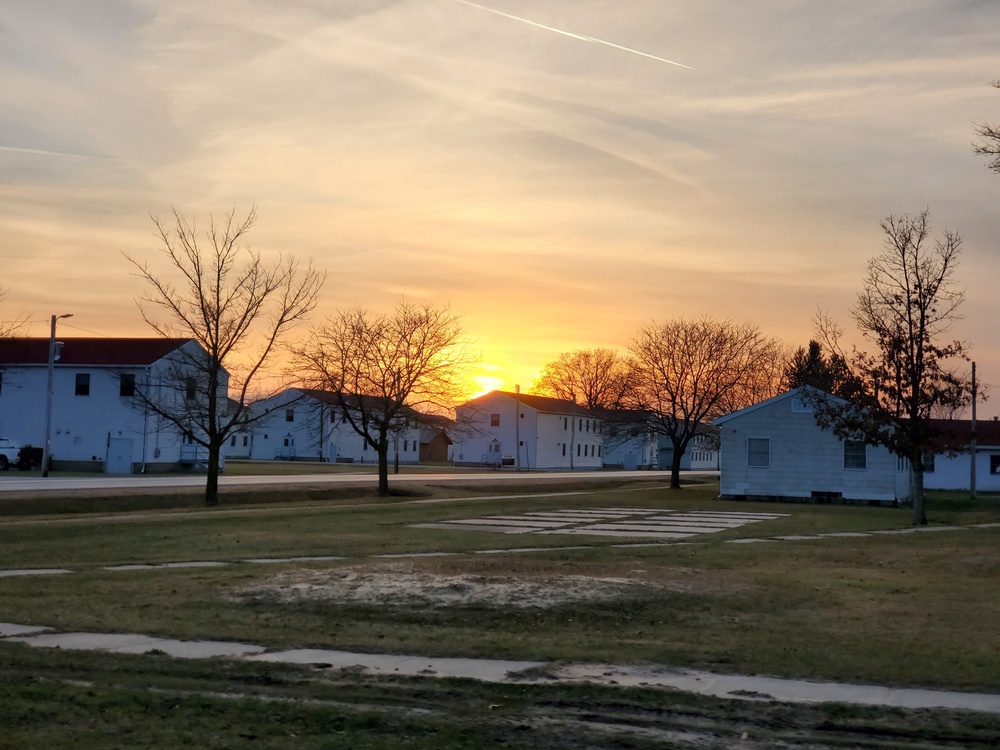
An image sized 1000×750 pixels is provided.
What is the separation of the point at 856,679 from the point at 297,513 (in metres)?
24.8

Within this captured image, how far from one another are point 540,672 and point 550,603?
336 cm

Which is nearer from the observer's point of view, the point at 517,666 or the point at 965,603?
the point at 517,666

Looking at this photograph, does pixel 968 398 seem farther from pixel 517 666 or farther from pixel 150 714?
pixel 150 714

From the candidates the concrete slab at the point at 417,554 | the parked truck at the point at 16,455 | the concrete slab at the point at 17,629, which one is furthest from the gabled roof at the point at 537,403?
the concrete slab at the point at 17,629

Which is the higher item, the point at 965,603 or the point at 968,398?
the point at 968,398

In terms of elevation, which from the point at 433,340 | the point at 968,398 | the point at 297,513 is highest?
the point at 433,340

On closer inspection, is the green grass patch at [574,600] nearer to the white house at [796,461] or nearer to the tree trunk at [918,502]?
the tree trunk at [918,502]

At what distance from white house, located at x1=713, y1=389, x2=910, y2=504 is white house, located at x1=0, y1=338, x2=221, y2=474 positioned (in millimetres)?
30831

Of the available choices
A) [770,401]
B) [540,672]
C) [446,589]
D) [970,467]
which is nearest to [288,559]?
[446,589]

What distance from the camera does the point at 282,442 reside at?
102250 mm

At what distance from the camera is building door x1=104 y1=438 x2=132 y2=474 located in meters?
59.5

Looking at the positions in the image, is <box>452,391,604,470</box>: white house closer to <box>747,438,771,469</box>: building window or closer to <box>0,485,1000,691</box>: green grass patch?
<box>747,438,771,469</box>: building window

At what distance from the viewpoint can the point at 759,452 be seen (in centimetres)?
4644

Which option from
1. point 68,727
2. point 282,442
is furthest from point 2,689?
point 282,442
